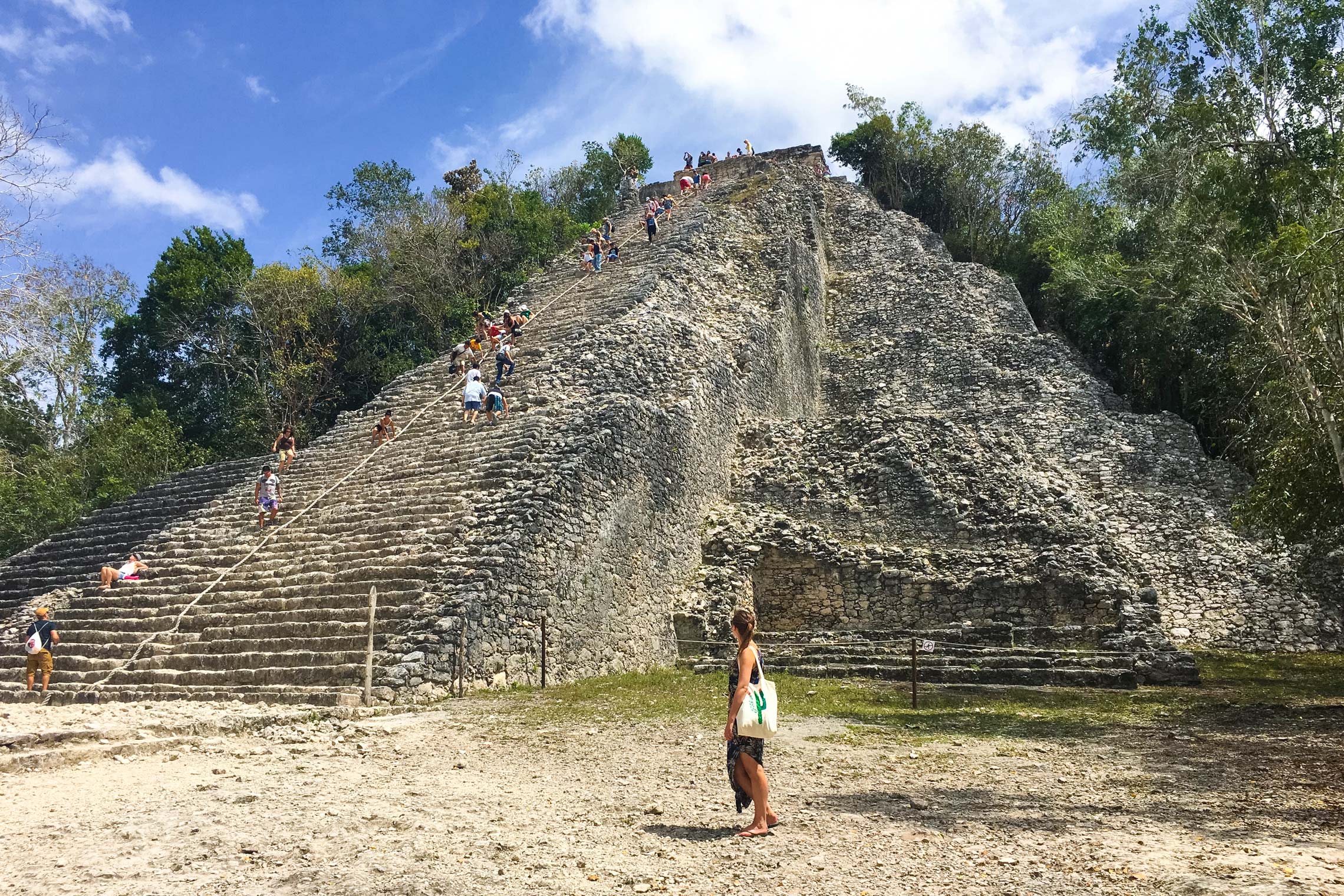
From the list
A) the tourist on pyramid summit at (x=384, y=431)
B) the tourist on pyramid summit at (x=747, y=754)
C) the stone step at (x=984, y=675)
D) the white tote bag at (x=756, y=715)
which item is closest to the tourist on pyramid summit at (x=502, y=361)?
the tourist on pyramid summit at (x=384, y=431)

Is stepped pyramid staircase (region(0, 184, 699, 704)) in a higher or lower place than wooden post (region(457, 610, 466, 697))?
higher

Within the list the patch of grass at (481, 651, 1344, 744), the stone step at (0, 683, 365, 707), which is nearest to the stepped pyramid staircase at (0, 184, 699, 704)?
the stone step at (0, 683, 365, 707)

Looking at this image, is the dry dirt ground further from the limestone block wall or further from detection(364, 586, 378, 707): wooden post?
the limestone block wall

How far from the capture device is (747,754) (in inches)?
183

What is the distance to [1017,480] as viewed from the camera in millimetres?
15492

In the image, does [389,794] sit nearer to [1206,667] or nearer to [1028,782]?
[1028,782]

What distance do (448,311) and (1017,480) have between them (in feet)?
59.3

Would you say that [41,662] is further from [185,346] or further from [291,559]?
[185,346]

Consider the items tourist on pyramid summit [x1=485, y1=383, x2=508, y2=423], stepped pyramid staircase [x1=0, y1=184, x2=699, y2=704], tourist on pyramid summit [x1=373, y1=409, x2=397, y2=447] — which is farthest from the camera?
tourist on pyramid summit [x1=373, y1=409, x2=397, y2=447]

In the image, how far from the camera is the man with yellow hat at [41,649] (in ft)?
33.6

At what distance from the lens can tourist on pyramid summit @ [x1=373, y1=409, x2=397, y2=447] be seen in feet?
51.8

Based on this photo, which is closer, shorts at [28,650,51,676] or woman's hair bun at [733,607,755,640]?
woman's hair bun at [733,607,755,640]

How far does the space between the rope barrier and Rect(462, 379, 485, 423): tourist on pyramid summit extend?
1.55m

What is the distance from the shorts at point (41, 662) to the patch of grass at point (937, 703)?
5569 mm
